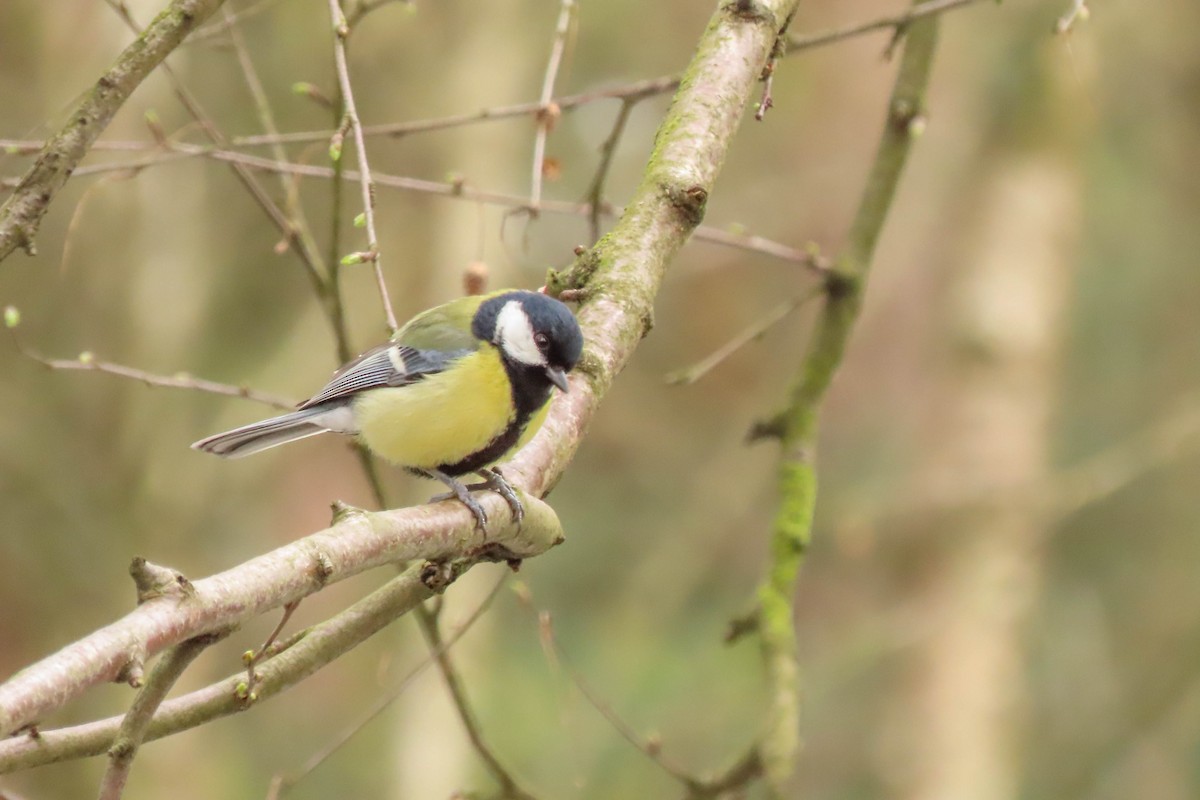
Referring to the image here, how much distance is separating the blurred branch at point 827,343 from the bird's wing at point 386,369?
119 centimetres

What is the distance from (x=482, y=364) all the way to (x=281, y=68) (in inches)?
185

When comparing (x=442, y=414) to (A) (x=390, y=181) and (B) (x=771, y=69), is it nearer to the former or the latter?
(A) (x=390, y=181)

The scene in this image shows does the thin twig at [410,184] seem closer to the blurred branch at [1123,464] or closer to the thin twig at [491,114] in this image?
the thin twig at [491,114]

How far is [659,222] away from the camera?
2.69m

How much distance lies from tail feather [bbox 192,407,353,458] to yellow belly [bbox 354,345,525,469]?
0.08m

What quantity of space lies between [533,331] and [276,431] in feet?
2.75

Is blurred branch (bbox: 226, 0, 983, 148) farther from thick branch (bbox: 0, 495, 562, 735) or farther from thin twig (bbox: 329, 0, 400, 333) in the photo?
thick branch (bbox: 0, 495, 562, 735)

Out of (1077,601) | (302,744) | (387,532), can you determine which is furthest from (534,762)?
(387,532)

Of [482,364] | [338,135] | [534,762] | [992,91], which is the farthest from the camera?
[534,762]

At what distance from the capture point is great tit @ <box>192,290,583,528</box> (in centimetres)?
282

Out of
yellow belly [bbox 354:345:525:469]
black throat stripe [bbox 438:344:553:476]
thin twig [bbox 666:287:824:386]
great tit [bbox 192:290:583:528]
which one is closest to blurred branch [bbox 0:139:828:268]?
thin twig [bbox 666:287:824:386]

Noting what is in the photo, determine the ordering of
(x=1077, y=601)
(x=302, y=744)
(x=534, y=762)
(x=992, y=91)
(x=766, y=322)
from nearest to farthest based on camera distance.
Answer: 1. (x=766, y=322)
2. (x=992, y=91)
3. (x=534, y=762)
4. (x=1077, y=601)
5. (x=302, y=744)

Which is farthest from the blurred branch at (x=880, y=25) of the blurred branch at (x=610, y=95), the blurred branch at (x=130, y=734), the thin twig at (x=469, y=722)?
the blurred branch at (x=130, y=734)

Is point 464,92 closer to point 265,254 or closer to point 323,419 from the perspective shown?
point 265,254
